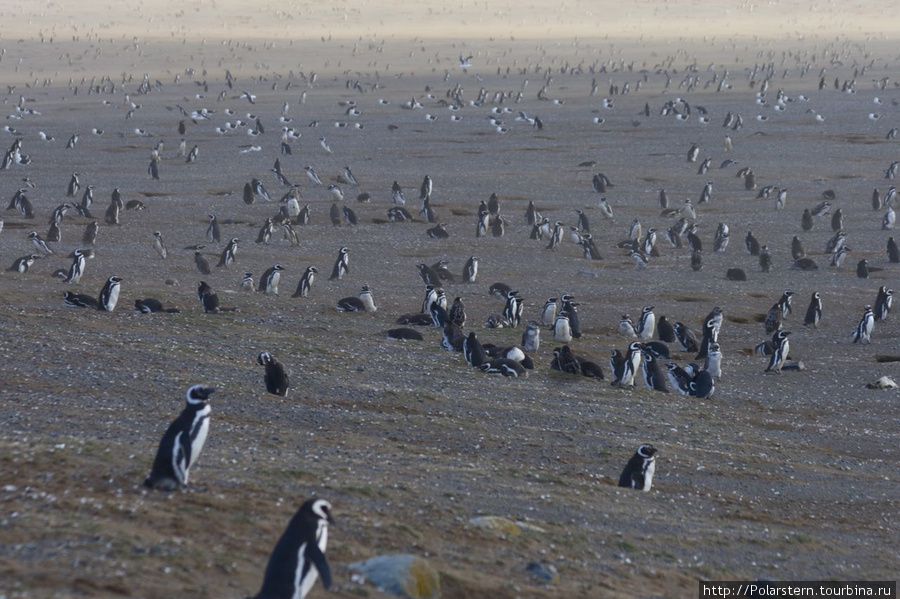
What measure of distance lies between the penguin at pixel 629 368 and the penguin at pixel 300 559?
20.7 ft

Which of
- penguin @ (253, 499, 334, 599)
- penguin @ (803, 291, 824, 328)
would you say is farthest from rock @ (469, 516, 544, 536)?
penguin @ (803, 291, 824, 328)

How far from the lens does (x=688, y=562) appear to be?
652 centimetres

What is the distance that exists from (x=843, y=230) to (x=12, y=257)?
13360 mm

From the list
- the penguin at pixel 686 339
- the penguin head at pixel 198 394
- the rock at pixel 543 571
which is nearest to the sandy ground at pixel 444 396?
the rock at pixel 543 571

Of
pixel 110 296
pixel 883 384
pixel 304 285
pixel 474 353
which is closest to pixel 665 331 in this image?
pixel 883 384

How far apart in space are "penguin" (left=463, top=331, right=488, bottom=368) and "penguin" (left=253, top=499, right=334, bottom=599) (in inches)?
233

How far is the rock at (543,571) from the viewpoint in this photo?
5.76 metres

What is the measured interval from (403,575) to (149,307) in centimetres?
774

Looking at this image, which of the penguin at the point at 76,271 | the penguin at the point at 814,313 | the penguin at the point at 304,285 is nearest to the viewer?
the penguin at the point at 814,313

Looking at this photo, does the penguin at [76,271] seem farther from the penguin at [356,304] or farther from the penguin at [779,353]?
the penguin at [779,353]

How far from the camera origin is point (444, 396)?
32.2 ft

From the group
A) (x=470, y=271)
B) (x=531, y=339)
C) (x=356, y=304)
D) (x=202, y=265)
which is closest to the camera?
(x=531, y=339)

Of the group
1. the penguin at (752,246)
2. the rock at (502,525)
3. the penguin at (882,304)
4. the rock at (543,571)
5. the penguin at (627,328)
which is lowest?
the rock at (543,571)

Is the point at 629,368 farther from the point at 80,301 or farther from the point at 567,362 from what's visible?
the point at 80,301
